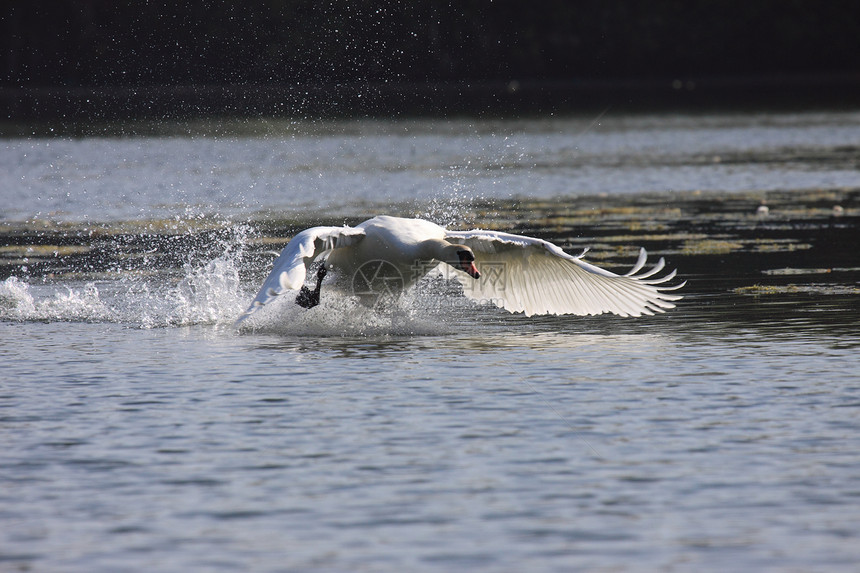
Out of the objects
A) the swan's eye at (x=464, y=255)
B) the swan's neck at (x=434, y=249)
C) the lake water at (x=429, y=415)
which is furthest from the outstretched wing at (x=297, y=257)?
the swan's eye at (x=464, y=255)

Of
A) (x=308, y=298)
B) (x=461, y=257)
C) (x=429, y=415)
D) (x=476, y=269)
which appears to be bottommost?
(x=429, y=415)

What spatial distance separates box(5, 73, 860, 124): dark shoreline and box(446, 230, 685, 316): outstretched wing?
57.0m

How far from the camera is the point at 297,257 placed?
1194cm

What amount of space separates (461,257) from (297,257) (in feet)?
6.64

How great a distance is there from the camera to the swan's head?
43.7 ft

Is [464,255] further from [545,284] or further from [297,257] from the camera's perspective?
[297,257]

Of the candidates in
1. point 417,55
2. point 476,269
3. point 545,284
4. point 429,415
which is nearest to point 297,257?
point 429,415

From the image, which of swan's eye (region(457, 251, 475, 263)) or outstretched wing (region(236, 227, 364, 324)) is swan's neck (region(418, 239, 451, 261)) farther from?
outstretched wing (region(236, 227, 364, 324))

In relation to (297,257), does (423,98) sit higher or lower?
higher

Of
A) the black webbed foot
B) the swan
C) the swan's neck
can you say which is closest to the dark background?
the swan

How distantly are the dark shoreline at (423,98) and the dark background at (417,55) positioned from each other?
0.26 metres

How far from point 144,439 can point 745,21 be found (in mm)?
111712

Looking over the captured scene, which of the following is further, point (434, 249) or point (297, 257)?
point (434, 249)

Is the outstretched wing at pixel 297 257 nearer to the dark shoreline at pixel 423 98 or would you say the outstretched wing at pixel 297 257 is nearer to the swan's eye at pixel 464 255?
the swan's eye at pixel 464 255
